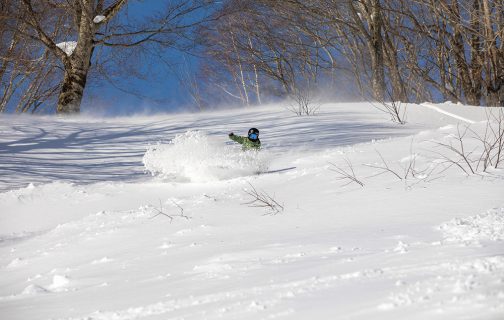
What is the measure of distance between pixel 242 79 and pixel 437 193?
18.2 m

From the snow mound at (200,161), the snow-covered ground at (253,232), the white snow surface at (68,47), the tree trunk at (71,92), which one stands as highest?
the white snow surface at (68,47)

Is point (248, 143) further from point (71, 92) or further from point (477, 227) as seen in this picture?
point (71, 92)

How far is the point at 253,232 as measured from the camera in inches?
127

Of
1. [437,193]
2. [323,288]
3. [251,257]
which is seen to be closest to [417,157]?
[437,193]

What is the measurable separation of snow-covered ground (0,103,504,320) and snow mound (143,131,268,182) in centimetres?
1

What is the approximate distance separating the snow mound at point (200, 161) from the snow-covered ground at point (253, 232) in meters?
0.01

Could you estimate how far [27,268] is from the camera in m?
3.29

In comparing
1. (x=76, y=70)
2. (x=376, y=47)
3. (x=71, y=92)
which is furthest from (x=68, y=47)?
(x=376, y=47)

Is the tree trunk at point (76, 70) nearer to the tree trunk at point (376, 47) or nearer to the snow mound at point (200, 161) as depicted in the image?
the snow mound at point (200, 161)

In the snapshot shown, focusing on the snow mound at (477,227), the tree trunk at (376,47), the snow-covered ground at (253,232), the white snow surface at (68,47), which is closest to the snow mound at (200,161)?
the snow-covered ground at (253,232)

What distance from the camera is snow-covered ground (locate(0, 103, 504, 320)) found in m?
1.89

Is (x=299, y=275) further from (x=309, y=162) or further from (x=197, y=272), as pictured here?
(x=309, y=162)

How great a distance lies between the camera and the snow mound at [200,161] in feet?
18.7

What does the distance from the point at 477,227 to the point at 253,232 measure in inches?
52.0
